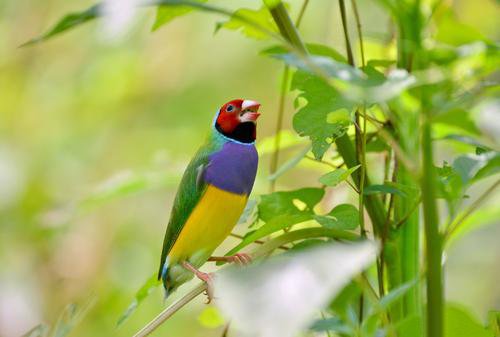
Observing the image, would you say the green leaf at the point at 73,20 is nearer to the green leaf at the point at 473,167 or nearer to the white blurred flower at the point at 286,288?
the white blurred flower at the point at 286,288

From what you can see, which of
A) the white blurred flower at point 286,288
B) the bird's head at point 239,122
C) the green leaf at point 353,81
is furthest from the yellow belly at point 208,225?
the white blurred flower at point 286,288

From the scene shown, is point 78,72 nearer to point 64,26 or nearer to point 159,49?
point 159,49

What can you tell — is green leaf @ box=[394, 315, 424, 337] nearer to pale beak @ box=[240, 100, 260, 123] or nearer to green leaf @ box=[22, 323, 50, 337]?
green leaf @ box=[22, 323, 50, 337]

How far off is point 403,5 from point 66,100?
2629mm

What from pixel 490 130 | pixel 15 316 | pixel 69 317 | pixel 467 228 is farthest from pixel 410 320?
pixel 15 316

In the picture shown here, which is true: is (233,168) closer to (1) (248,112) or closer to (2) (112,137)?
(1) (248,112)

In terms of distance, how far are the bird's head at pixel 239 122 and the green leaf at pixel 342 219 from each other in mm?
663

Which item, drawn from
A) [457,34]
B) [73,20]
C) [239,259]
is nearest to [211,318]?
[239,259]

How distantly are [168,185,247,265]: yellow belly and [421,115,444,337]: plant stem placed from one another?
→ 2.76 feet

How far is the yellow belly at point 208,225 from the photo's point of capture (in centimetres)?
158

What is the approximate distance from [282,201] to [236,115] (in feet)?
1.97

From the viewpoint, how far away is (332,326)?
787 mm

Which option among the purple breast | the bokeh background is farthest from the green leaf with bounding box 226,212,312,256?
the bokeh background

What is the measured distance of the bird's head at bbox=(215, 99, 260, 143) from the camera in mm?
1705
